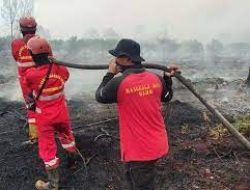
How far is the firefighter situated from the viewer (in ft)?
15.6

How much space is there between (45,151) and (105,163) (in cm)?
98

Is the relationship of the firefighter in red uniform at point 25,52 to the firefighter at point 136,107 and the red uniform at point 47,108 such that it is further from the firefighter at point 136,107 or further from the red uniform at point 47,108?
the firefighter at point 136,107

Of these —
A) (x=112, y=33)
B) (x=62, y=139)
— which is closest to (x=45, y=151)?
(x=62, y=139)

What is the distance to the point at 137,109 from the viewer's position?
4773 millimetres

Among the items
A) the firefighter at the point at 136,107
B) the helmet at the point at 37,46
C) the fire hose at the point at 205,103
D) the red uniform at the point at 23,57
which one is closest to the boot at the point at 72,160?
the red uniform at the point at 23,57

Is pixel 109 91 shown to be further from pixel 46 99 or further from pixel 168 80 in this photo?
pixel 46 99

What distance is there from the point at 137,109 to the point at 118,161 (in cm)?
196

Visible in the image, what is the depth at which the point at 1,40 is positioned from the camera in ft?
81.9

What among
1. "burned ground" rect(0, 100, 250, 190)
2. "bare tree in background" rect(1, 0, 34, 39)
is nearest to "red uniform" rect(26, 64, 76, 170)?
"burned ground" rect(0, 100, 250, 190)

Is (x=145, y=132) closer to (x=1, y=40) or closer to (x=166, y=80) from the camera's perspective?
(x=166, y=80)

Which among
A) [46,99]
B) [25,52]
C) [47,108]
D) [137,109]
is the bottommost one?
[47,108]

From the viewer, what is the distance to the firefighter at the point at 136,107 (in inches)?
187

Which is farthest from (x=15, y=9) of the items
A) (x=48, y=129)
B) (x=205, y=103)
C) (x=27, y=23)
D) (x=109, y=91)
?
(x=109, y=91)

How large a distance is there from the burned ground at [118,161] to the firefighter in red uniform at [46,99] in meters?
0.45
